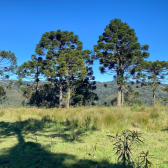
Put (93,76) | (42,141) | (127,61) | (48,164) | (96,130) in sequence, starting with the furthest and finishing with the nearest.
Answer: (93,76) < (127,61) < (96,130) < (42,141) < (48,164)

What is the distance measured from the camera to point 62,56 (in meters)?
21.0

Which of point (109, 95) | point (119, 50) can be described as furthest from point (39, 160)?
point (109, 95)

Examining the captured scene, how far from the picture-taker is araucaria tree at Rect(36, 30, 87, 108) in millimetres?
20141

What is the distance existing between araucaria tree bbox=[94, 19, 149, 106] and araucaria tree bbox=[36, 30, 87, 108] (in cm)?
301

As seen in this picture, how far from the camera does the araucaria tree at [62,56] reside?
66.1 feet

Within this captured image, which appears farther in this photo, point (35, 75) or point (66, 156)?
point (35, 75)

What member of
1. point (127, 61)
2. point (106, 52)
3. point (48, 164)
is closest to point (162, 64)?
point (127, 61)

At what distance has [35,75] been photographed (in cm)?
2342

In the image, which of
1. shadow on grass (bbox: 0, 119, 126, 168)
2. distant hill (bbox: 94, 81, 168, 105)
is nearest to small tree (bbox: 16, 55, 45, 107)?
distant hill (bbox: 94, 81, 168, 105)

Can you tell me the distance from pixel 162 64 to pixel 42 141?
22.1 metres

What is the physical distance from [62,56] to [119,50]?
702 centimetres

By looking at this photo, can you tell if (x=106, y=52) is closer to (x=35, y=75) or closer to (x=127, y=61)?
(x=127, y=61)

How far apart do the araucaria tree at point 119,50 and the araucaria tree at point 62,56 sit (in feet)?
9.88

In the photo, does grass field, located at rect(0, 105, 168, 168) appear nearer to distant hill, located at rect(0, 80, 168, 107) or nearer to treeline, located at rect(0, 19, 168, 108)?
distant hill, located at rect(0, 80, 168, 107)
